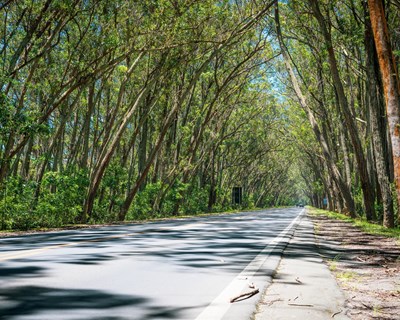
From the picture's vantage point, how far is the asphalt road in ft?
14.2

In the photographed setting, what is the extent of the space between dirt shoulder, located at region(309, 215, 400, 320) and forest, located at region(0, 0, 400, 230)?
1501mm

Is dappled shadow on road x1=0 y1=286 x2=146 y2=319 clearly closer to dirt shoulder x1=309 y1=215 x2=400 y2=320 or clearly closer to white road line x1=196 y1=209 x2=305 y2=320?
white road line x1=196 y1=209 x2=305 y2=320

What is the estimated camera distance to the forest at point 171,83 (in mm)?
17219

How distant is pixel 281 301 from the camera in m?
4.85

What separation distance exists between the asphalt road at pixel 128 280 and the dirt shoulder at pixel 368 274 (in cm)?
102

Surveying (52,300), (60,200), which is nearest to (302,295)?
(52,300)

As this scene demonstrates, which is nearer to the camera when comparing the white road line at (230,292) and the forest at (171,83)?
the white road line at (230,292)

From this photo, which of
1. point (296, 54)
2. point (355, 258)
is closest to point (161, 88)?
point (296, 54)

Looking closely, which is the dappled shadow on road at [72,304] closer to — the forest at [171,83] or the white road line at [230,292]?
the white road line at [230,292]

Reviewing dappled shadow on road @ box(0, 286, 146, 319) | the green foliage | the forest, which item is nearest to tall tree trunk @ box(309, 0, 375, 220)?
the forest

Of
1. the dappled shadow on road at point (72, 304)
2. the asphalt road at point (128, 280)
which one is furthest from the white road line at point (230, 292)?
the dappled shadow on road at point (72, 304)

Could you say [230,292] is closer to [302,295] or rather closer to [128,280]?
[302,295]

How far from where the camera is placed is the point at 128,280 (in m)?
5.89

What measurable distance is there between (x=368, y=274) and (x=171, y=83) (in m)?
23.5
